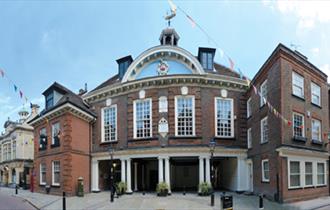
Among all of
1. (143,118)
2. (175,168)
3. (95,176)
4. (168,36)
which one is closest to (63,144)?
(95,176)

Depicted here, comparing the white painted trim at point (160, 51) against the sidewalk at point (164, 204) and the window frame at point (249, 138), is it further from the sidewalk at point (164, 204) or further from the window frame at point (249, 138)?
the sidewalk at point (164, 204)

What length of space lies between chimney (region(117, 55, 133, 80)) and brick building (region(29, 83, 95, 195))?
4035 millimetres

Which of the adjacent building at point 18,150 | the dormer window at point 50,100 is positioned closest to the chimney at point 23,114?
the adjacent building at point 18,150

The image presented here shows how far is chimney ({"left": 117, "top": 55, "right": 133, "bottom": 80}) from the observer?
28406 millimetres

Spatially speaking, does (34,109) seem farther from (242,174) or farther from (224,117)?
(242,174)

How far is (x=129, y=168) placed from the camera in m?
25.4

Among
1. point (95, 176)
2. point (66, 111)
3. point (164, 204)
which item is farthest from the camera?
A: point (95, 176)

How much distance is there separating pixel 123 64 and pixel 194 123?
8.36 meters

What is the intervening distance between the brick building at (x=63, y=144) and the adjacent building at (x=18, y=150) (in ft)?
55.4

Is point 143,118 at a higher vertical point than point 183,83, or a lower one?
lower

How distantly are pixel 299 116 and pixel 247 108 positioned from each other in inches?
202

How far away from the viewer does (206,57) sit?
27.3 metres

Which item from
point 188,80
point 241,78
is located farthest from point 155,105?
Result: point 241,78

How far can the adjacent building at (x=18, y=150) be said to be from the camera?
4641cm
